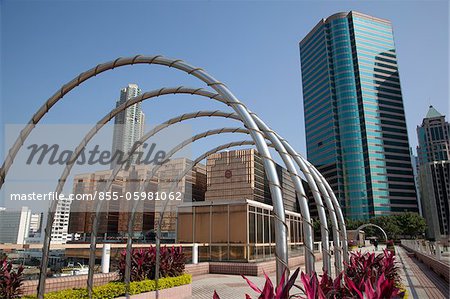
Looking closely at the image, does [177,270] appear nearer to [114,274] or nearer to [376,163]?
[114,274]

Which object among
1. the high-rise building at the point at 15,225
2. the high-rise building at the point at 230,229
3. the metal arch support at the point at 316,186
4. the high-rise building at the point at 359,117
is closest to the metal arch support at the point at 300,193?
the metal arch support at the point at 316,186

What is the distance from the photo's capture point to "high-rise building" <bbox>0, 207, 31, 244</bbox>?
73312 mm

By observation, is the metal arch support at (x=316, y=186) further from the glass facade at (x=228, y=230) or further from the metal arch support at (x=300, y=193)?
the glass facade at (x=228, y=230)

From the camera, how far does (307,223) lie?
6.51m

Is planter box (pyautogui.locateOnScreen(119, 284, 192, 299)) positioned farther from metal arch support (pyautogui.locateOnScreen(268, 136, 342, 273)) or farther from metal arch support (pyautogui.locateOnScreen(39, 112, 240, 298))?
metal arch support (pyautogui.locateOnScreen(268, 136, 342, 273))

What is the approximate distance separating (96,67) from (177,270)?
804cm

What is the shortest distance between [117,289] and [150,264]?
202cm

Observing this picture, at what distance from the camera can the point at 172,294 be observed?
10500mm

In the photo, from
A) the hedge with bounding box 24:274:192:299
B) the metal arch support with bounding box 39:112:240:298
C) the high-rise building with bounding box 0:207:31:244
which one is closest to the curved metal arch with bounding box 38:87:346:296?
the metal arch support with bounding box 39:112:240:298

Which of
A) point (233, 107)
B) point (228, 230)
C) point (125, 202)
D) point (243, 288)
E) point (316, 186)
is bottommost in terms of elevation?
point (243, 288)

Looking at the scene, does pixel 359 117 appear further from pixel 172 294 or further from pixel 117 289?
pixel 117 289

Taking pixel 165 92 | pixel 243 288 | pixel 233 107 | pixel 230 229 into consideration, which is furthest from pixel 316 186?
pixel 230 229

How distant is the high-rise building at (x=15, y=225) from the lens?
2886 inches

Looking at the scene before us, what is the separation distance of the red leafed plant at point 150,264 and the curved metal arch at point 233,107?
3.48 m
